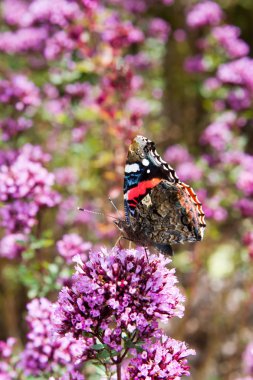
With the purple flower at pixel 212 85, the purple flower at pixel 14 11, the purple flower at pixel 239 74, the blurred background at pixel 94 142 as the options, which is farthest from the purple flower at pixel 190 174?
the purple flower at pixel 14 11

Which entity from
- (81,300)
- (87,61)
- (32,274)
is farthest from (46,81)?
(81,300)

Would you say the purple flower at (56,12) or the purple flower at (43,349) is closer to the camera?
the purple flower at (43,349)

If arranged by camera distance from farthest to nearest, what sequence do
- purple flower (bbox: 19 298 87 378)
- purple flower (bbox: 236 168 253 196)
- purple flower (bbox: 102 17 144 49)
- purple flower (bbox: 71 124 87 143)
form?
1. purple flower (bbox: 71 124 87 143)
2. purple flower (bbox: 102 17 144 49)
3. purple flower (bbox: 236 168 253 196)
4. purple flower (bbox: 19 298 87 378)

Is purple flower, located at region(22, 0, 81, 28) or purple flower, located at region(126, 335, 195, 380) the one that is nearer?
purple flower, located at region(126, 335, 195, 380)

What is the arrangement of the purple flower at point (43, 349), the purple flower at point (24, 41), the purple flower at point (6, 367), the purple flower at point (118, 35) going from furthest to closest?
1. the purple flower at point (24, 41)
2. the purple flower at point (118, 35)
3. the purple flower at point (6, 367)
4. the purple flower at point (43, 349)

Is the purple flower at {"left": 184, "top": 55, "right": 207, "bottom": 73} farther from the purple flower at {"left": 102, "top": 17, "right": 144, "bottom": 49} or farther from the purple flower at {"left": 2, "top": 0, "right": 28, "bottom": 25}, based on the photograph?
the purple flower at {"left": 2, "top": 0, "right": 28, "bottom": 25}

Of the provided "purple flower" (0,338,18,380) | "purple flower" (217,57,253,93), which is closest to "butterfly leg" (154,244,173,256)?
"purple flower" (0,338,18,380)

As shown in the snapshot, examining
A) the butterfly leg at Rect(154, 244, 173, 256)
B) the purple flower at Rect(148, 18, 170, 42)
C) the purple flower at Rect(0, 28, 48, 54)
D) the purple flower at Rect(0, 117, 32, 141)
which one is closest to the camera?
the butterfly leg at Rect(154, 244, 173, 256)

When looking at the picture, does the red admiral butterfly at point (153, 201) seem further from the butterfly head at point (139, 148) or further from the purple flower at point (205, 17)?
the purple flower at point (205, 17)

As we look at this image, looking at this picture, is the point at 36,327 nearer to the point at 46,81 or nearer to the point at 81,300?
the point at 81,300
